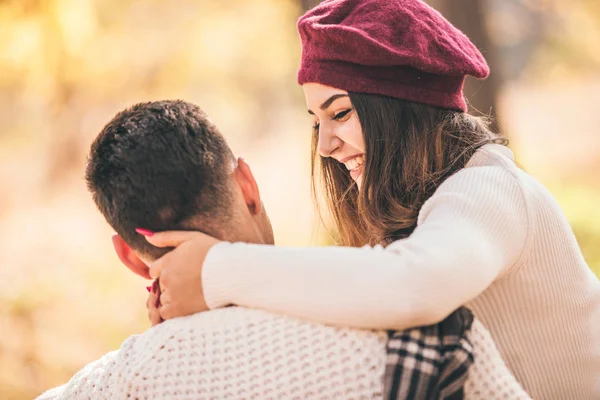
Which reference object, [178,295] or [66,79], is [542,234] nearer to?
[178,295]

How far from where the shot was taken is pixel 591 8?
367 inches

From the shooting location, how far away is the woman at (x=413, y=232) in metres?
1.56

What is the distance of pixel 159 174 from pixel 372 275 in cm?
55

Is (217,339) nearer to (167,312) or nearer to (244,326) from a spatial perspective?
(244,326)

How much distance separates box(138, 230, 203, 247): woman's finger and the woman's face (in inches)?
33.5

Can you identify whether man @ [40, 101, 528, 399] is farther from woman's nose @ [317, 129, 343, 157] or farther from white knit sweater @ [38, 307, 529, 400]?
woman's nose @ [317, 129, 343, 157]

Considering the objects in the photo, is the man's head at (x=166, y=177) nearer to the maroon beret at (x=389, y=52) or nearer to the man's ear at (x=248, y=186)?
the man's ear at (x=248, y=186)

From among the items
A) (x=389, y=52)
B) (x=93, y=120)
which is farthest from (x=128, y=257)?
(x=93, y=120)

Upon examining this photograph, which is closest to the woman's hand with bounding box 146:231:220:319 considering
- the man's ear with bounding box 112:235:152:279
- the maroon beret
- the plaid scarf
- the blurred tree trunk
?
the man's ear with bounding box 112:235:152:279

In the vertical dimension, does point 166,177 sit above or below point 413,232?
above

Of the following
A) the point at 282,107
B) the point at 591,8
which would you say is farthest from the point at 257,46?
the point at 591,8

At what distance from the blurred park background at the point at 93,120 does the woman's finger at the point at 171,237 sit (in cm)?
302

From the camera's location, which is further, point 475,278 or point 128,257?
point 128,257

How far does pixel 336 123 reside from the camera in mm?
2467
